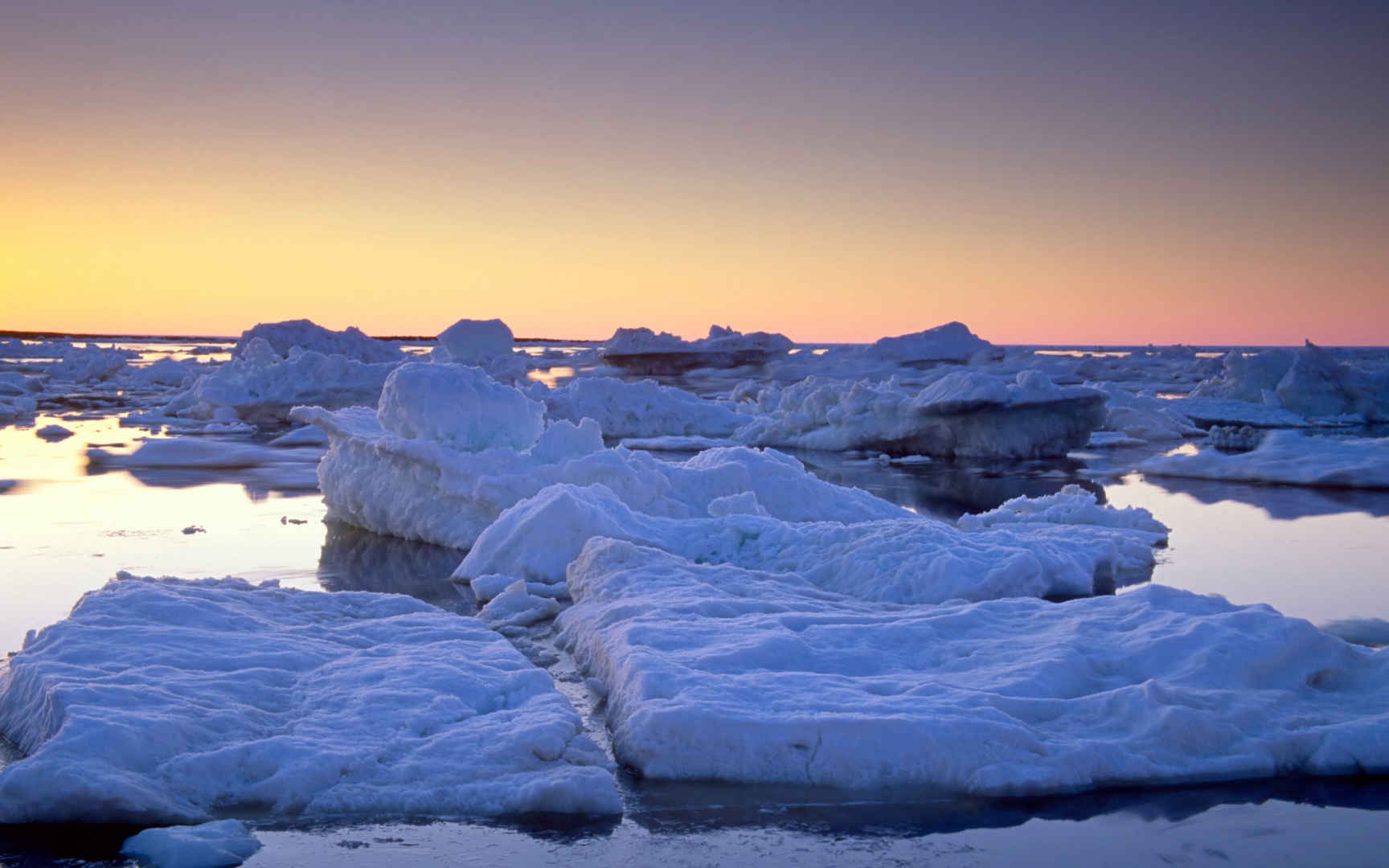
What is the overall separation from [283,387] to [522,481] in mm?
16351

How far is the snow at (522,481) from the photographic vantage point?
9.73 meters

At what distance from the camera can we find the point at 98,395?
105ft

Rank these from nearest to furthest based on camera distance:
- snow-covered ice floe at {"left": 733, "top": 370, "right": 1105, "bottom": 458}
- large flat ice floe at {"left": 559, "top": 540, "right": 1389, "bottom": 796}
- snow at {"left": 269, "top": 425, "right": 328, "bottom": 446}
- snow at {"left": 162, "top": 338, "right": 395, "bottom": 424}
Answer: large flat ice floe at {"left": 559, "top": 540, "right": 1389, "bottom": 796}
snow-covered ice floe at {"left": 733, "top": 370, "right": 1105, "bottom": 458}
snow at {"left": 269, "top": 425, "right": 328, "bottom": 446}
snow at {"left": 162, "top": 338, "right": 395, "bottom": 424}

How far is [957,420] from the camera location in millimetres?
18781

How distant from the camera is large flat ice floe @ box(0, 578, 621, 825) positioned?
3963 mm

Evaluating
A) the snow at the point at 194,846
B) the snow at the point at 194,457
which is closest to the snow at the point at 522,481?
the snow at the point at 194,457

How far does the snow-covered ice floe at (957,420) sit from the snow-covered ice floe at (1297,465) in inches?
82.5

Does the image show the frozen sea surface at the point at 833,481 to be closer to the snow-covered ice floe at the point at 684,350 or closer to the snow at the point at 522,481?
the snow at the point at 522,481

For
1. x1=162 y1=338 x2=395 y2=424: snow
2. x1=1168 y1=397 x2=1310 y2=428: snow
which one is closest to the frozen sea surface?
x1=162 y1=338 x2=395 y2=424: snow

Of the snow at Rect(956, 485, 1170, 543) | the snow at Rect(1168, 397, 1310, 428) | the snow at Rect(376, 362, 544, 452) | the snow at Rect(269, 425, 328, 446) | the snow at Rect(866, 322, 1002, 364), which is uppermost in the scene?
the snow at Rect(866, 322, 1002, 364)

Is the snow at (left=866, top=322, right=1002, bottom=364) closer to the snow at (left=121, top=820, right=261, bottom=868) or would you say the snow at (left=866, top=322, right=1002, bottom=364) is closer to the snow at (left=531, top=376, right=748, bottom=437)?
the snow at (left=531, top=376, right=748, bottom=437)

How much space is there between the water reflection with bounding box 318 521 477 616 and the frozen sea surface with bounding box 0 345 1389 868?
1.3 inches

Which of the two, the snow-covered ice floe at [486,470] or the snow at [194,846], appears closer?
the snow at [194,846]

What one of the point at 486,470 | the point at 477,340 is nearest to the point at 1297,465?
the point at 486,470
